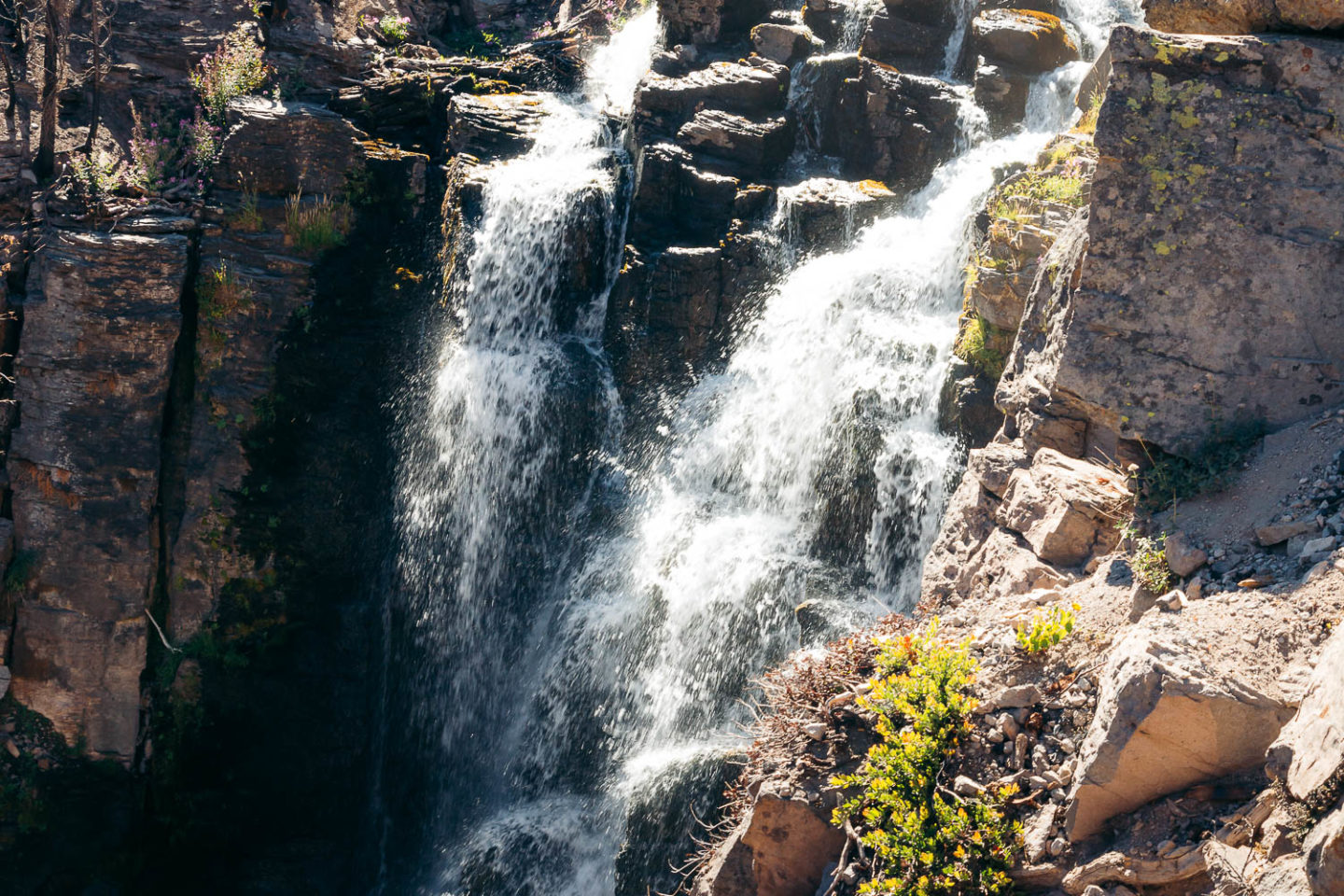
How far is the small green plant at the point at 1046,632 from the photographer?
5242mm

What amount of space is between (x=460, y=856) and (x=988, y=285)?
704 centimetres

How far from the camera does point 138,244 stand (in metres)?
10.5

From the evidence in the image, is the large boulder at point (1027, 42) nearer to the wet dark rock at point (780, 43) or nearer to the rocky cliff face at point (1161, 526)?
the wet dark rock at point (780, 43)

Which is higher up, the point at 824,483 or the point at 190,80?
the point at 190,80

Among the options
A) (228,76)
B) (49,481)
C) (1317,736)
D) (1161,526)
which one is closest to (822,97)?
(228,76)

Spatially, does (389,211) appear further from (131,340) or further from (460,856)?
(460,856)

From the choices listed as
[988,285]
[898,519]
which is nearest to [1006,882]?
[898,519]

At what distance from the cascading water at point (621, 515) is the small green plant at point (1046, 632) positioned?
3.02 m

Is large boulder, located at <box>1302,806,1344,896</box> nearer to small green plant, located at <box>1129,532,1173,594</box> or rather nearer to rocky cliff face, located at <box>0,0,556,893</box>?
small green plant, located at <box>1129,532,1173,594</box>

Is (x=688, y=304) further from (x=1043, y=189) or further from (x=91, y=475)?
(x=91, y=475)

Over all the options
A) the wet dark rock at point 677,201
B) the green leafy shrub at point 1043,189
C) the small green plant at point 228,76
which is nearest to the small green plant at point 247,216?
the small green plant at point 228,76

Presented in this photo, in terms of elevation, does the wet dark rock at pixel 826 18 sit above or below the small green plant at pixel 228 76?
above

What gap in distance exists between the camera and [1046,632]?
17.2 feet

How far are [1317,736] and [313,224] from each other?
10729mm
